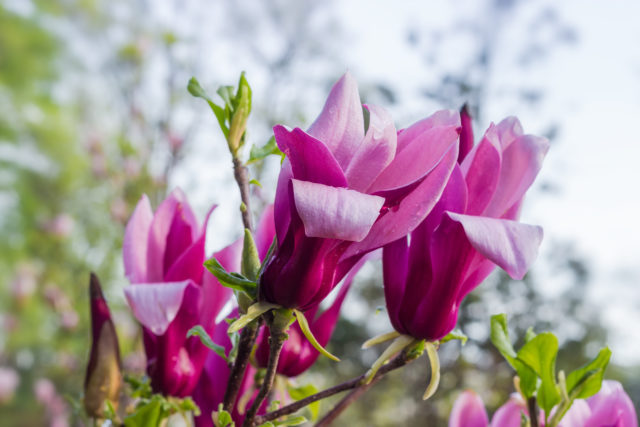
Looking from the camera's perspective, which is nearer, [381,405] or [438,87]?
[438,87]

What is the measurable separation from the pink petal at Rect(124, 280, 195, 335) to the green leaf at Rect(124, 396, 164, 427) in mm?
58

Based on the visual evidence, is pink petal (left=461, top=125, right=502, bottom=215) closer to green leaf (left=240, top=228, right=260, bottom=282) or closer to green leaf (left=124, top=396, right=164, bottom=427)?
green leaf (left=240, top=228, right=260, bottom=282)

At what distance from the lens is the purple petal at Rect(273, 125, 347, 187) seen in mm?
266

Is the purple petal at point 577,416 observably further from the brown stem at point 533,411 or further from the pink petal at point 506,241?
the pink petal at point 506,241

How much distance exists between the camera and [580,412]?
42 centimetres

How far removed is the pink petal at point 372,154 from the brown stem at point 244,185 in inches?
3.7

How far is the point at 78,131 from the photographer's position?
827 centimetres

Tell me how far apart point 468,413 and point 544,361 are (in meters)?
0.13

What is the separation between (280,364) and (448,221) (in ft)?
0.62

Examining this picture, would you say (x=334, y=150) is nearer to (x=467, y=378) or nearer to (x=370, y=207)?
(x=370, y=207)

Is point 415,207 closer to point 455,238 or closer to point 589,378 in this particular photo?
point 455,238

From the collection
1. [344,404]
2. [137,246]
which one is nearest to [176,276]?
[137,246]

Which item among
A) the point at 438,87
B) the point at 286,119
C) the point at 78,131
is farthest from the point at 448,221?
the point at 78,131

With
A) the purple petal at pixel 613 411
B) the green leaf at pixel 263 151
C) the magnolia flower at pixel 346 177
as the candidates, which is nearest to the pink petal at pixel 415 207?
the magnolia flower at pixel 346 177
